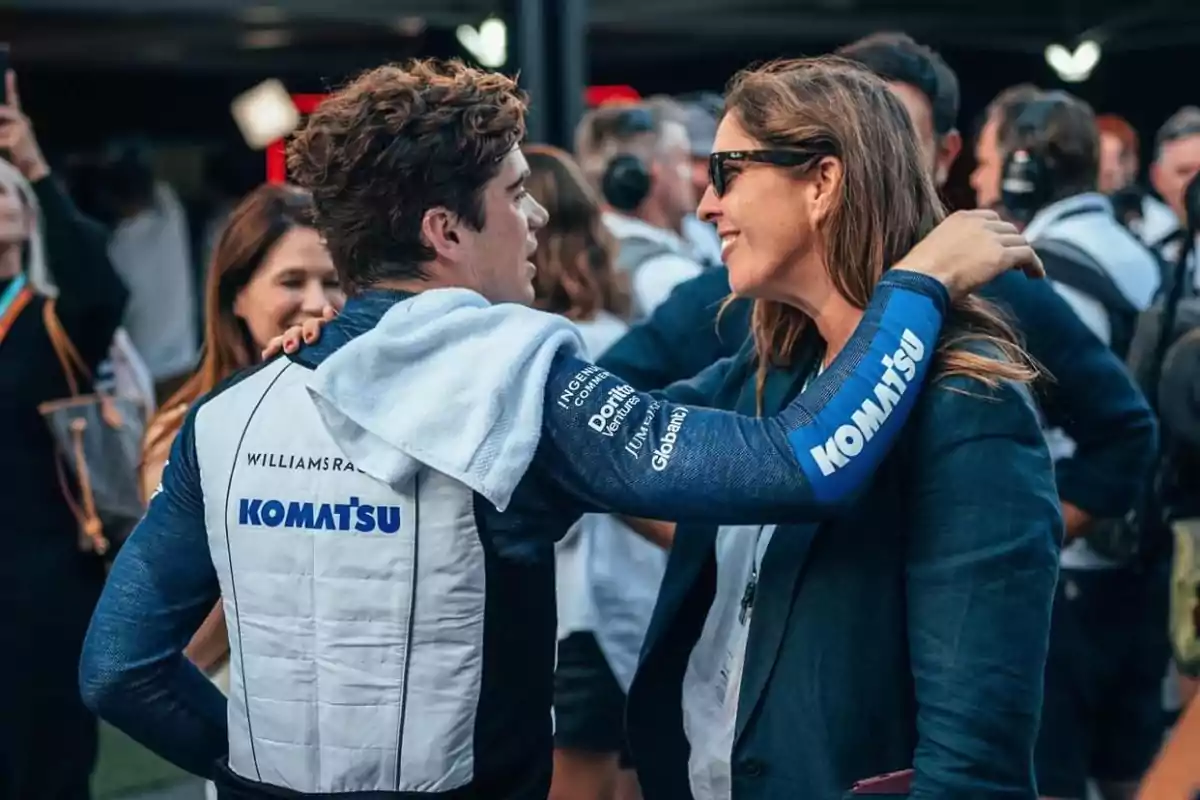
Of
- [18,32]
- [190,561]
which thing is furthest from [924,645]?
[18,32]

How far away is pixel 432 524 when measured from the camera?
1.62 metres

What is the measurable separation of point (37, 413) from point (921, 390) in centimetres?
216

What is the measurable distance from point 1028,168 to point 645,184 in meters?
1.20

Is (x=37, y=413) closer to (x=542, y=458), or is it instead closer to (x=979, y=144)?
(x=542, y=458)

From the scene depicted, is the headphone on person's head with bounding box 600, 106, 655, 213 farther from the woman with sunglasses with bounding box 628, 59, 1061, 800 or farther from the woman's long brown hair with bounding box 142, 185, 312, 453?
the woman with sunglasses with bounding box 628, 59, 1061, 800

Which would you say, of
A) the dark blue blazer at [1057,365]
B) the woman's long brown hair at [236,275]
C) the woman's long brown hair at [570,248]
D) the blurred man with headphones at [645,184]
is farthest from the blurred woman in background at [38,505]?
the blurred man with headphones at [645,184]

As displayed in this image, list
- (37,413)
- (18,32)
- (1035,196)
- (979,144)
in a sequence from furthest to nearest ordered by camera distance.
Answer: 1. (18,32)
2. (979,144)
3. (1035,196)
4. (37,413)

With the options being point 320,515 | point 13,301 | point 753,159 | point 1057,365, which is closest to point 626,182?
point 13,301

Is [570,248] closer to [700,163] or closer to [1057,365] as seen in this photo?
[1057,365]

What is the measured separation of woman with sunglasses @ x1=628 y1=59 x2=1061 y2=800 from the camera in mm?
1585

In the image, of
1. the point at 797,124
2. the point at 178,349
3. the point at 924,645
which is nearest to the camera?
the point at 924,645

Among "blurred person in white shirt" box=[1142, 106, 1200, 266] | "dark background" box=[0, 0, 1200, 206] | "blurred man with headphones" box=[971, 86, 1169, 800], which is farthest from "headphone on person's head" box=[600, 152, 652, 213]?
"dark background" box=[0, 0, 1200, 206]

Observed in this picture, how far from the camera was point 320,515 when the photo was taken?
165 cm

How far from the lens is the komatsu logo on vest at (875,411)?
1.56m
